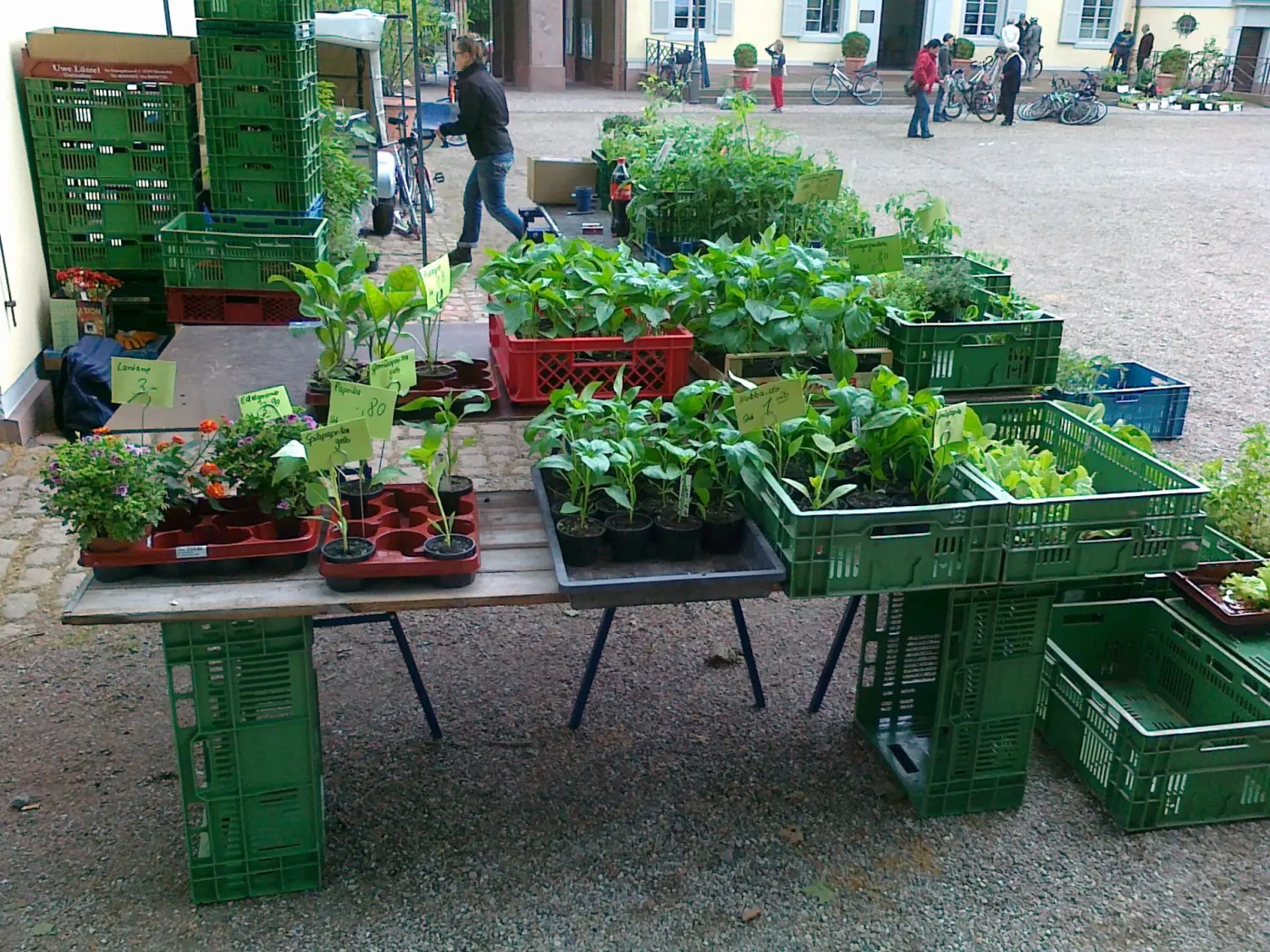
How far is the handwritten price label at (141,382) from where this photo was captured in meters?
2.84

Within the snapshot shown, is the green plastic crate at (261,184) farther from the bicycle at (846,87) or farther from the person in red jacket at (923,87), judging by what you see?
the bicycle at (846,87)

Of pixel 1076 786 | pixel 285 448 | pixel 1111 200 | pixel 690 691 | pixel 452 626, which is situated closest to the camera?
pixel 285 448

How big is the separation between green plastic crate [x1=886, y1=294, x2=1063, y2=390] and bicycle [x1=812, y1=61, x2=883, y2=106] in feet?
78.1

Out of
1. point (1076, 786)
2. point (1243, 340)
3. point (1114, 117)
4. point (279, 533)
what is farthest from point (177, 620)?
point (1114, 117)

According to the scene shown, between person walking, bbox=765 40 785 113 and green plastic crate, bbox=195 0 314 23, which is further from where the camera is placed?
person walking, bbox=765 40 785 113

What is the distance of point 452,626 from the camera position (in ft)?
14.0

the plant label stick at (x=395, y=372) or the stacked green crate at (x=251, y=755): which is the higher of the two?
the plant label stick at (x=395, y=372)

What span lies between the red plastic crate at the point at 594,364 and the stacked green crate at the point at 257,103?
337 centimetres

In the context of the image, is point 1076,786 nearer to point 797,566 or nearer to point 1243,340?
point 797,566

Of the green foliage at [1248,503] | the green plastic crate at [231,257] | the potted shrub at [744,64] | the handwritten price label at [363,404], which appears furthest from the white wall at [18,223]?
the potted shrub at [744,64]

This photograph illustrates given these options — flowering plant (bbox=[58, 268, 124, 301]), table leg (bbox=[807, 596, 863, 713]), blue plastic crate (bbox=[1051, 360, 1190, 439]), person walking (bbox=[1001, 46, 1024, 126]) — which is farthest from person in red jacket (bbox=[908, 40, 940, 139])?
table leg (bbox=[807, 596, 863, 713])

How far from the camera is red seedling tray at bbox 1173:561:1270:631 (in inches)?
137

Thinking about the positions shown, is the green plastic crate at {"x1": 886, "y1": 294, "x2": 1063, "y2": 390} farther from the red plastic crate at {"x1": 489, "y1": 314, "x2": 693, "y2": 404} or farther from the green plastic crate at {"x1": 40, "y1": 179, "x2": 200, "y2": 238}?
the green plastic crate at {"x1": 40, "y1": 179, "x2": 200, "y2": 238}

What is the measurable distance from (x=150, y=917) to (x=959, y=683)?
2041mm
